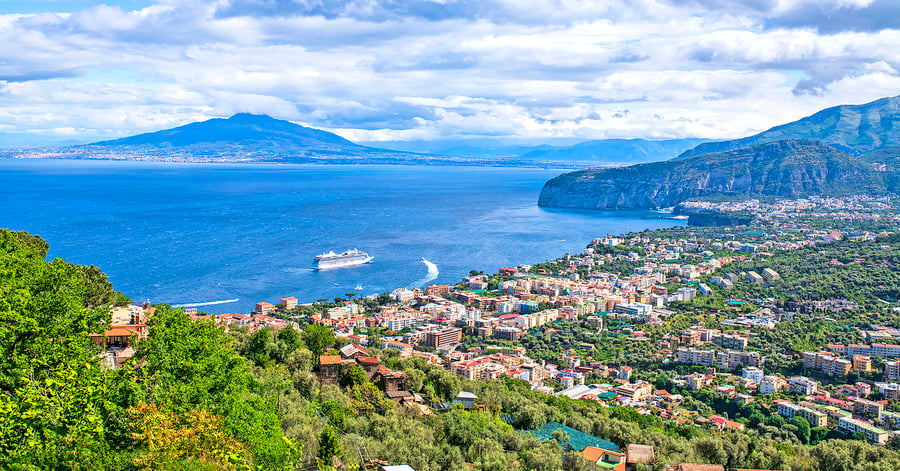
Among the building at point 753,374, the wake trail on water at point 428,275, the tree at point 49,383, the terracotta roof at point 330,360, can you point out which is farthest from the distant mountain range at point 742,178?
the tree at point 49,383

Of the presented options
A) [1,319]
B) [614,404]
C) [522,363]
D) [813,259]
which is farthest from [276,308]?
[813,259]

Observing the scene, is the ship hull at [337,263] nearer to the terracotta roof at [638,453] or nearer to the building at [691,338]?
the building at [691,338]

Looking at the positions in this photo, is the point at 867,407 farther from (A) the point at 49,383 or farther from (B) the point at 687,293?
(A) the point at 49,383

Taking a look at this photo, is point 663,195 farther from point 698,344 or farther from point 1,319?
point 1,319

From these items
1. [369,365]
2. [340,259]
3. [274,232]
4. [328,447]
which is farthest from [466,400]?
[274,232]

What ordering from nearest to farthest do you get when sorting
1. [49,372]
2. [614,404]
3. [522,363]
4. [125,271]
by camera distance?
[49,372] → [614,404] → [522,363] → [125,271]

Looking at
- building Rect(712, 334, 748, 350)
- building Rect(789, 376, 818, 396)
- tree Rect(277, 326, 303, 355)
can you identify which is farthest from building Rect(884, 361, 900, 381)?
tree Rect(277, 326, 303, 355)

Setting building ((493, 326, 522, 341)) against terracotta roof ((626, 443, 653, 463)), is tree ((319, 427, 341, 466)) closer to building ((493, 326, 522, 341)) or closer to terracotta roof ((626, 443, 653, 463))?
terracotta roof ((626, 443, 653, 463))
